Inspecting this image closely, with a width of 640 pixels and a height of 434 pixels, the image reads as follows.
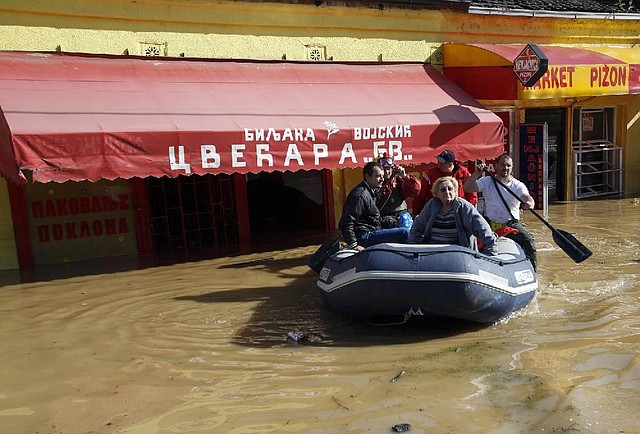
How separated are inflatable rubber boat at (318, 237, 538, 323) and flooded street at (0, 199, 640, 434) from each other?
0.26 meters

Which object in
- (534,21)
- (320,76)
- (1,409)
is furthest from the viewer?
(534,21)

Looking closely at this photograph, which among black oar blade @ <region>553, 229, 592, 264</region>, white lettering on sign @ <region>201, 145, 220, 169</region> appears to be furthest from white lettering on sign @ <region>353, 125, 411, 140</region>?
black oar blade @ <region>553, 229, 592, 264</region>

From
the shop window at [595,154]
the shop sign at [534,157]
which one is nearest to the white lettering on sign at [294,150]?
the shop sign at [534,157]

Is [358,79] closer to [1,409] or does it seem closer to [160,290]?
[160,290]

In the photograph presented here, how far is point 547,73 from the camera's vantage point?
513 inches

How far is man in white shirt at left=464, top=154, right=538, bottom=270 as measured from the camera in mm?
8094

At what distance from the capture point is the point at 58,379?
593cm

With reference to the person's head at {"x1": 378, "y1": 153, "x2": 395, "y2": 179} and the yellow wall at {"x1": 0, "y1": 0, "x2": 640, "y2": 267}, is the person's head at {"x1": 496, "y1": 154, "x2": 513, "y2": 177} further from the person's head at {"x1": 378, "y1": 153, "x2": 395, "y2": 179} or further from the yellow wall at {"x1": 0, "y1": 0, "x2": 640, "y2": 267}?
the yellow wall at {"x1": 0, "y1": 0, "x2": 640, "y2": 267}

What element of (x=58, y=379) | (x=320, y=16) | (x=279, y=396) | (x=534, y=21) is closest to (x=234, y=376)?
(x=279, y=396)

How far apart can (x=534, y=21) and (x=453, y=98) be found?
3509mm

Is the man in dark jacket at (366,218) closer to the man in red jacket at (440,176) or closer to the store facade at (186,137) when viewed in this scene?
the man in red jacket at (440,176)

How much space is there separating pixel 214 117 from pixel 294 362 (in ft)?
15.2

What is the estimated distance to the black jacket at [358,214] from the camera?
792 cm

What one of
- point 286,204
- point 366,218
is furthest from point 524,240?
point 286,204
